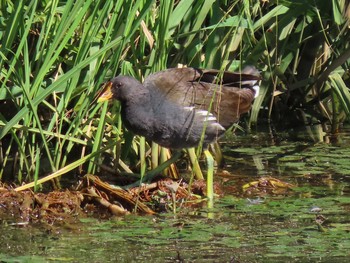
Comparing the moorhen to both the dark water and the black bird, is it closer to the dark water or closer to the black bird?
the black bird

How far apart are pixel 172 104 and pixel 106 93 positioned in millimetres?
389

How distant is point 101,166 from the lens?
5.19 m

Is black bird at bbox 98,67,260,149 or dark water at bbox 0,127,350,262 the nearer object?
dark water at bbox 0,127,350,262

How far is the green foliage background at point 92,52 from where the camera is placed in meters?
4.56

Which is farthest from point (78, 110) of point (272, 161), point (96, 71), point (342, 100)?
point (342, 100)

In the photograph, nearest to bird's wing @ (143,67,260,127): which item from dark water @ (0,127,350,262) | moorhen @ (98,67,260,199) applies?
moorhen @ (98,67,260,199)

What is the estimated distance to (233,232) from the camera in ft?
14.0

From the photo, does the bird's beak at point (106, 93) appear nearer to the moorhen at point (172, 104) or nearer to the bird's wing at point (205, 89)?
the moorhen at point (172, 104)

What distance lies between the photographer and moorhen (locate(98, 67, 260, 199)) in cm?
500

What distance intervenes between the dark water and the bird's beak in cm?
68

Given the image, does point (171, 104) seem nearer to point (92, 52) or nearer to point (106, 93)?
point (106, 93)

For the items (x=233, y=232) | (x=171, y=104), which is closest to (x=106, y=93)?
(x=171, y=104)

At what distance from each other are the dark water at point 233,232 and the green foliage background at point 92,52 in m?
0.58

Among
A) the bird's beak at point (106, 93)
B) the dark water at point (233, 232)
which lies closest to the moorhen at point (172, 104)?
the bird's beak at point (106, 93)
